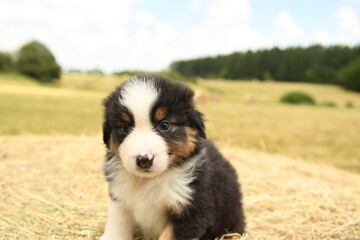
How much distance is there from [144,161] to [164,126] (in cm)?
37

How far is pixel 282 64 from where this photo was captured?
5788cm

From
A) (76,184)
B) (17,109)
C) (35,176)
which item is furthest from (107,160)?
(17,109)

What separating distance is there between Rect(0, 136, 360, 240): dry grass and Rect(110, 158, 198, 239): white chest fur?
679 millimetres

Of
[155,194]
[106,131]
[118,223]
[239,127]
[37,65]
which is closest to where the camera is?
[155,194]

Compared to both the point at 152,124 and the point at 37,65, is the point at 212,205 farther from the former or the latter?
the point at 37,65

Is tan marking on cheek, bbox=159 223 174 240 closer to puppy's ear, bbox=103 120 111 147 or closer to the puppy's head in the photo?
the puppy's head

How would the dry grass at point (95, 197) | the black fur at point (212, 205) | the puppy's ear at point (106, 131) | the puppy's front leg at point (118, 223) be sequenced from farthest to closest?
the dry grass at point (95, 197) → the puppy's front leg at point (118, 223) → the puppy's ear at point (106, 131) → the black fur at point (212, 205)

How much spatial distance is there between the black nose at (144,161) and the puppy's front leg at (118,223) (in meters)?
0.78

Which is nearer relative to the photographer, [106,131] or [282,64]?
[106,131]

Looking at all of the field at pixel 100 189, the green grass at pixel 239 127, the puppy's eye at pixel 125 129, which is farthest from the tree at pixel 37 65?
the puppy's eye at pixel 125 129

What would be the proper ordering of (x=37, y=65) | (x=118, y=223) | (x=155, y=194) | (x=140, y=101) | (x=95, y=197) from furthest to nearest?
(x=37, y=65)
(x=95, y=197)
(x=118, y=223)
(x=155, y=194)
(x=140, y=101)

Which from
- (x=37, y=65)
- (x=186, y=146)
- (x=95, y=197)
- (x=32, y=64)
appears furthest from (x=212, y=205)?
(x=32, y=64)

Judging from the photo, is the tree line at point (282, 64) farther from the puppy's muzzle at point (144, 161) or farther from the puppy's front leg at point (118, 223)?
the puppy's muzzle at point (144, 161)

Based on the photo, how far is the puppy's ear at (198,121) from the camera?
116 inches
